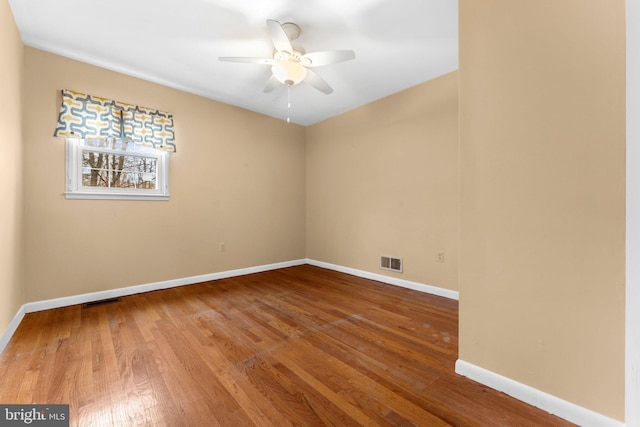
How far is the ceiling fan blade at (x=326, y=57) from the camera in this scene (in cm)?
212

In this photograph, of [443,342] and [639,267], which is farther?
[443,342]

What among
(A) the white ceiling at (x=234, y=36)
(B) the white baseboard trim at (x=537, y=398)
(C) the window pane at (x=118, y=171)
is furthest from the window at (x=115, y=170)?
(B) the white baseboard trim at (x=537, y=398)

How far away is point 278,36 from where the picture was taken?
78.0 inches

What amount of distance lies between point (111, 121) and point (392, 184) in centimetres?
344

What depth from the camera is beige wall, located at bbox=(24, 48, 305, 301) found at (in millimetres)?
2535

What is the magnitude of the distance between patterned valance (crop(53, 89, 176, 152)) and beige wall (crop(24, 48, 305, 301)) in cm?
10

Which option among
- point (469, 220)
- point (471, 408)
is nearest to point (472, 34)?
point (469, 220)

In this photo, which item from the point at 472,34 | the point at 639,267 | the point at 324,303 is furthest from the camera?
the point at 324,303

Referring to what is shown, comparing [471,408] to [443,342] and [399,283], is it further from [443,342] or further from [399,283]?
[399,283]

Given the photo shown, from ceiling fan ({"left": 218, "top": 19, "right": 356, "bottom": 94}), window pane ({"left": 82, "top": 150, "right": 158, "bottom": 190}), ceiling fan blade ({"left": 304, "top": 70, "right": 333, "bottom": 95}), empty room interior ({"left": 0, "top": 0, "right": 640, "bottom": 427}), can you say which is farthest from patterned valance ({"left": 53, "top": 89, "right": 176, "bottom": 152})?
ceiling fan blade ({"left": 304, "top": 70, "right": 333, "bottom": 95})

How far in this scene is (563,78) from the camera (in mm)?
1216

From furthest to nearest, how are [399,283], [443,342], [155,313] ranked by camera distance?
[399,283] < [155,313] < [443,342]

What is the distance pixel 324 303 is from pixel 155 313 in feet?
5.49

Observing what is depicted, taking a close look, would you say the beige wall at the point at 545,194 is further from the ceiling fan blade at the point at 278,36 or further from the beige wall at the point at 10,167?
the beige wall at the point at 10,167
